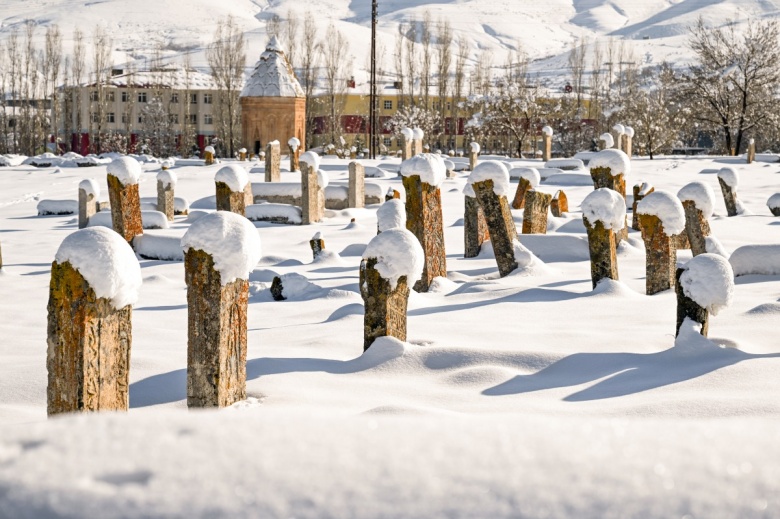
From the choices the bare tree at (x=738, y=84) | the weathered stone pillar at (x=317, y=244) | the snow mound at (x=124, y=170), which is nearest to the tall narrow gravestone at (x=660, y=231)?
the weathered stone pillar at (x=317, y=244)

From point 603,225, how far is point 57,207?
530 inches

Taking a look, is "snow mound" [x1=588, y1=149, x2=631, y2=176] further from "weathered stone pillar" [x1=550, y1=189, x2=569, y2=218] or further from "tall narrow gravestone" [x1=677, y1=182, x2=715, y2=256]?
"weathered stone pillar" [x1=550, y1=189, x2=569, y2=218]

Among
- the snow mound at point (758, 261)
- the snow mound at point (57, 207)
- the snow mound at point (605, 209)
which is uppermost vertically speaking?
the snow mound at point (605, 209)

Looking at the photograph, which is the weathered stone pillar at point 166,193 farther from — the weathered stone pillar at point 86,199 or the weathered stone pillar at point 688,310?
the weathered stone pillar at point 688,310

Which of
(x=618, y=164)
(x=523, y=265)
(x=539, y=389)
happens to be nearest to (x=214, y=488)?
(x=539, y=389)

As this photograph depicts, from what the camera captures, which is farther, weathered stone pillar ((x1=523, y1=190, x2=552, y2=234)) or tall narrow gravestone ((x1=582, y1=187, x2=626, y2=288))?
weathered stone pillar ((x1=523, y1=190, x2=552, y2=234))

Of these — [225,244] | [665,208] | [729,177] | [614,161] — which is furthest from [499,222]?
[729,177]

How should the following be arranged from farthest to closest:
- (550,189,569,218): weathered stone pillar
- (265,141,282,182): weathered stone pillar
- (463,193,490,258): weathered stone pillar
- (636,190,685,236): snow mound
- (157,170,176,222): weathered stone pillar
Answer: (265,141,282,182): weathered stone pillar → (157,170,176,222): weathered stone pillar → (550,189,569,218): weathered stone pillar → (463,193,490,258): weathered stone pillar → (636,190,685,236): snow mound

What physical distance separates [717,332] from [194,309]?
10.7 feet

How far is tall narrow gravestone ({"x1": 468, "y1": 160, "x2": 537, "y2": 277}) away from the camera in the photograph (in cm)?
829

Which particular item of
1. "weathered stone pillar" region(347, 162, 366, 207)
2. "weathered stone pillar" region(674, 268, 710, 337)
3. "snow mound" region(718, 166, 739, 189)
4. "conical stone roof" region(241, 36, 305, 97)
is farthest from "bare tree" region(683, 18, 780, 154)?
"weathered stone pillar" region(674, 268, 710, 337)

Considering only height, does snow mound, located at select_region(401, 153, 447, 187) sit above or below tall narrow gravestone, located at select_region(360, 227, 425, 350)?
above

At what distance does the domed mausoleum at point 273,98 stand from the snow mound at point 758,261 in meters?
24.5

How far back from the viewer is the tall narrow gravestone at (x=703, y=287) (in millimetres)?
5168
